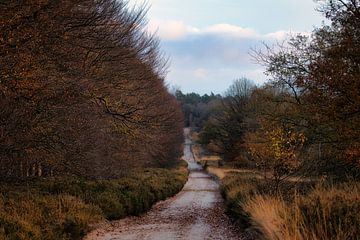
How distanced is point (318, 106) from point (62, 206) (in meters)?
9.00

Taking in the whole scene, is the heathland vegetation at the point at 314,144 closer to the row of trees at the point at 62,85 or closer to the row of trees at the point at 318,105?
the row of trees at the point at 318,105

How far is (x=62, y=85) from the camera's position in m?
14.8

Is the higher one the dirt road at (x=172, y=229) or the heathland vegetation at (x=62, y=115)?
the heathland vegetation at (x=62, y=115)

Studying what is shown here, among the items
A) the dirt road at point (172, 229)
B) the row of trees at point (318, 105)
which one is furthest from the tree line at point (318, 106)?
the dirt road at point (172, 229)

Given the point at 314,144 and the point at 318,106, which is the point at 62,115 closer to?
the point at 318,106

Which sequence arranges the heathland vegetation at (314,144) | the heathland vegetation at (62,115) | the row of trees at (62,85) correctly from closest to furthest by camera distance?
the heathland vegetation at (314,144) → the heathland vegetation at (62,115) → the row of trees at (62,85)

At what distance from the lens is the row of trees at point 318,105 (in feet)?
47.0

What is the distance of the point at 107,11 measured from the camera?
17.4 m

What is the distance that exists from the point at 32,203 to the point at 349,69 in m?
10.6

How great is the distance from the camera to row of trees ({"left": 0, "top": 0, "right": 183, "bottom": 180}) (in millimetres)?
12227

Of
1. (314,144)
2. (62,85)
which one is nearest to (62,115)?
(62,85)

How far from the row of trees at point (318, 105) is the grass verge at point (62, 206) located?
240 inches

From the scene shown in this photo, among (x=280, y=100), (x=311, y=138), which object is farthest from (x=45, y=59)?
(x=280, y=100)

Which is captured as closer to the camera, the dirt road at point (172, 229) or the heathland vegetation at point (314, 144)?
the heathland vegetation at point (314, 144)
